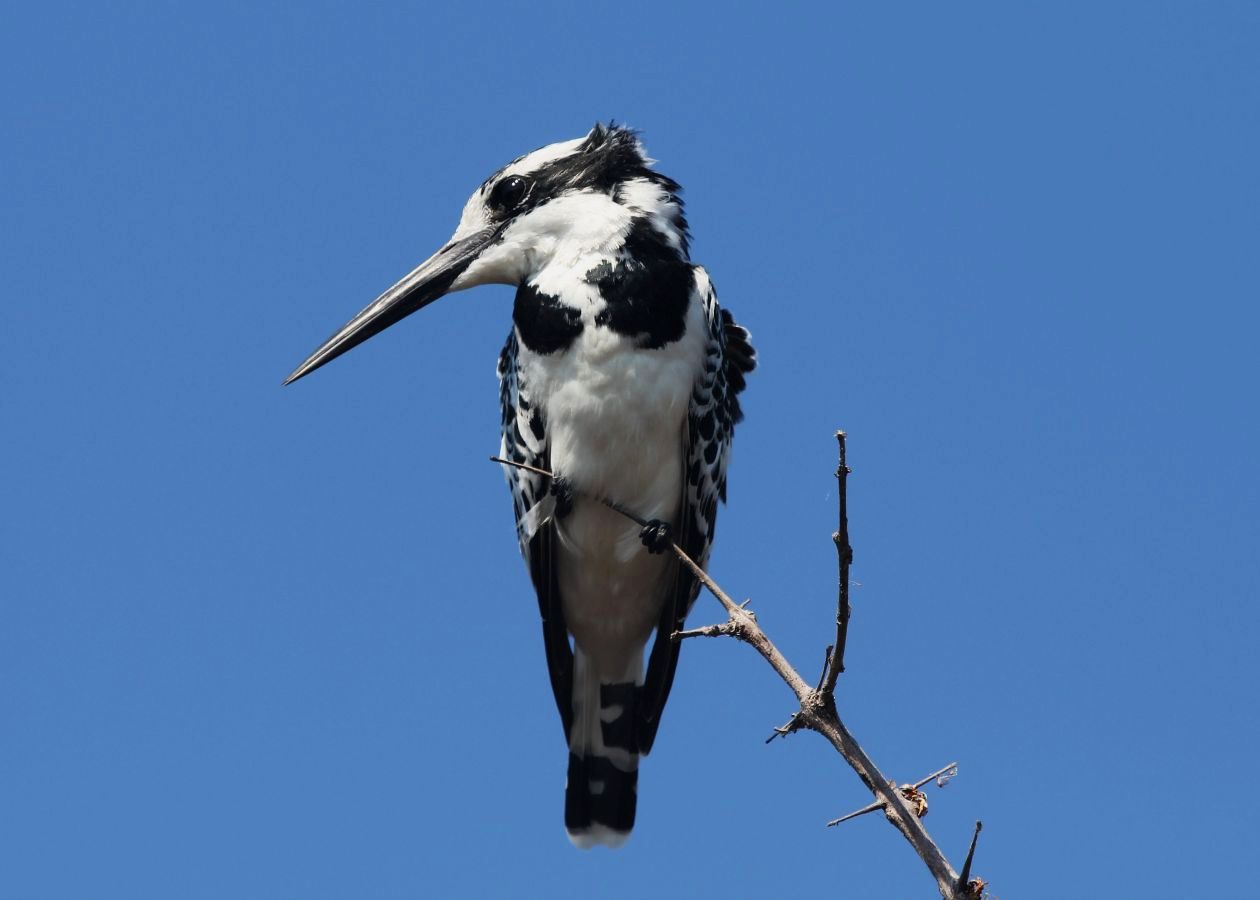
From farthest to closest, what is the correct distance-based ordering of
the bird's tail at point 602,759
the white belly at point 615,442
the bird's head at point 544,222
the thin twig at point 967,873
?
the bird's tail at point 602,759 < the bird's head at point 544,222 < the white belly at point 615,442 < the thin twig at point 967,873

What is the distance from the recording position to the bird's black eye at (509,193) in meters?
6.19

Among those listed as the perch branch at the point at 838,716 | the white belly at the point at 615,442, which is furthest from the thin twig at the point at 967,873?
the white belly at the point at 615,442

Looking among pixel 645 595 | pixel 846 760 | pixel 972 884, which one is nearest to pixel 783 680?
pixel 846 760

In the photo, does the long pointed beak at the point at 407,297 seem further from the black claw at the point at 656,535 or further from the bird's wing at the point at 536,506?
the black claw at the point at 656,535

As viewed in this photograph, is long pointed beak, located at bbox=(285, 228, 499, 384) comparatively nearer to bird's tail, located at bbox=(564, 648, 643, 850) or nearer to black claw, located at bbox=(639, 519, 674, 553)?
black claw, located at bbox=(639, 519, 674, 553)

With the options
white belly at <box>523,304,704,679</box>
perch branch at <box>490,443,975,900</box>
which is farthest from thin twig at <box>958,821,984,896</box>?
white belly at <box>523,304,704,679</box>

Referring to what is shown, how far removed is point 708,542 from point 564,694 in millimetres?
905

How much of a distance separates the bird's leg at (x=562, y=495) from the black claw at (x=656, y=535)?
30cm

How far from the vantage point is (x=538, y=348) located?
579 cm

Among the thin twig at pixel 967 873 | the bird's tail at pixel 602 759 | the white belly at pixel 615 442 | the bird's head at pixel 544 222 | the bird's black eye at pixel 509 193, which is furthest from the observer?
the bird's tail at pixel 602 759

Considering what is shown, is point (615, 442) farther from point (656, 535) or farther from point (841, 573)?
point (841, 573)

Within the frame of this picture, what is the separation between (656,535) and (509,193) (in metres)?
1.44

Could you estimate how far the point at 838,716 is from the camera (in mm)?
3818

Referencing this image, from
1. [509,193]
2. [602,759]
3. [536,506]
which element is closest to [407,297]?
[509,193]
